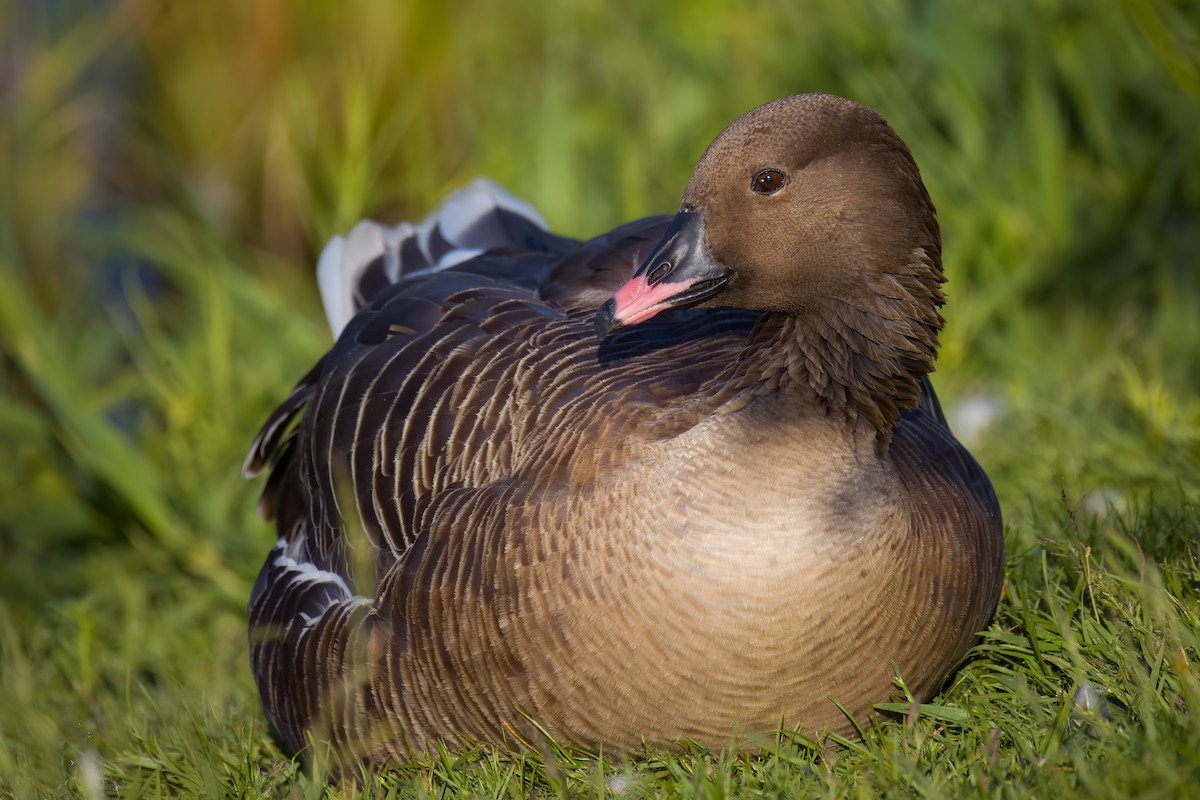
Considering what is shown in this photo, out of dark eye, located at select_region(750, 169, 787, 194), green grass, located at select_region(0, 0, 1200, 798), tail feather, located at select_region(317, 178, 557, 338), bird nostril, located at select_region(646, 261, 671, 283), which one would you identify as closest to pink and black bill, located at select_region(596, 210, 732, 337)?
bird nostril, located at select_region(646, 261, 671, 283)

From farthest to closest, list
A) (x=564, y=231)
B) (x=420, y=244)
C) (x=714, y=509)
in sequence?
1. (x=564, y=231)
2. (x=420, y=244)
3. (x=714, y=509)

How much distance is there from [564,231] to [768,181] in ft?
13.3

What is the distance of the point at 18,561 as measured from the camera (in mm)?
6086

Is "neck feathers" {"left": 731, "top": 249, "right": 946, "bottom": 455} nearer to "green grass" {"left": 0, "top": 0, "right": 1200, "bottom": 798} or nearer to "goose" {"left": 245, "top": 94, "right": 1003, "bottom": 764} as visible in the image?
"goose" {"left": 245, "top": 94, "right": 1003, "bottom": 764}

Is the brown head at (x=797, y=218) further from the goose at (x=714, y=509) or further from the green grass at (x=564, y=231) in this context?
the green grass at (x=564, y=231)

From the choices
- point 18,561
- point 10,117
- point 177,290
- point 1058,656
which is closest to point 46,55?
point 10,117

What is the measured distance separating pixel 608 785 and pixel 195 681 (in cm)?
208

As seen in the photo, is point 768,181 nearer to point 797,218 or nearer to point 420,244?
point 797,218

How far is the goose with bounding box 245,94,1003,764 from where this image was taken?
11.0ft

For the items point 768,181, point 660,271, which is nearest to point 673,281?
point 660,271

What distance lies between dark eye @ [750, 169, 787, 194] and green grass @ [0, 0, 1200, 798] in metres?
1.11

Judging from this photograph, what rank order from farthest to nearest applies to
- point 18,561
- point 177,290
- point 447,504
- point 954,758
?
1. point 177,290
2. point 18,561
3. point 447,504
4. point 954,758

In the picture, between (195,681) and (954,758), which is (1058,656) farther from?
(195,681)

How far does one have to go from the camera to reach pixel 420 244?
5414 mm
